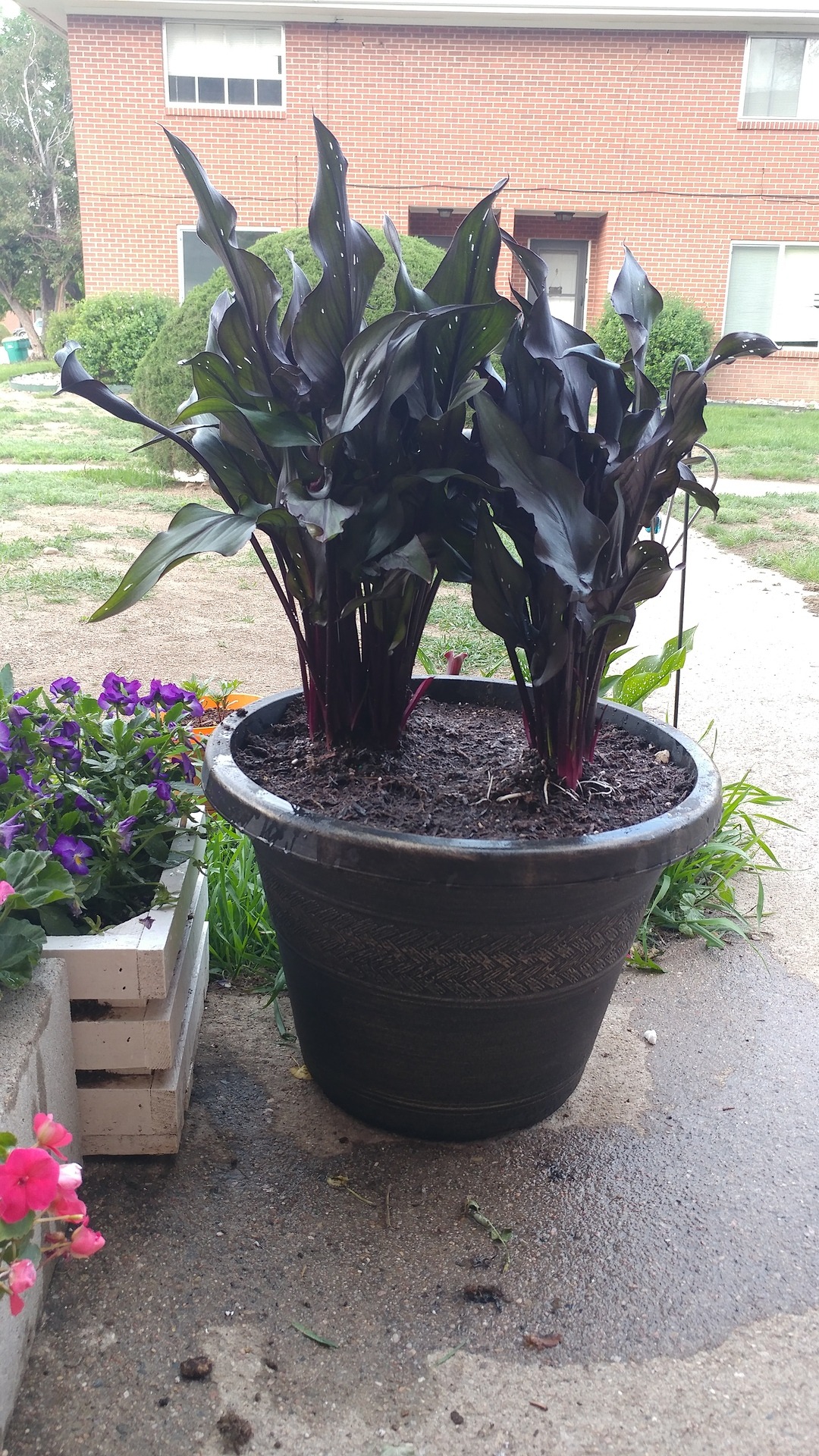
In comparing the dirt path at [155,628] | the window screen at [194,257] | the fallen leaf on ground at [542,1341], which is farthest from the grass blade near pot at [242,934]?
the window screen at [194,257]

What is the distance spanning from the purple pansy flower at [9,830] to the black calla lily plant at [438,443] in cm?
A: 33

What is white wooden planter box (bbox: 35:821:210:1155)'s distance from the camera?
1533 mm

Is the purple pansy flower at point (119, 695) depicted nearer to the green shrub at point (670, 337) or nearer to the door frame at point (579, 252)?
the green shrub at point (670, 337)

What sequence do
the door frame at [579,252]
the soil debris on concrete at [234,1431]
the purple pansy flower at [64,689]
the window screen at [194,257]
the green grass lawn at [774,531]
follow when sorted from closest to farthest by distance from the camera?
the soil debris on concrete at [234,1431] < the purple pansy flower at [64,689] < the green grass lawn at [774,531] < the window screen at [194,257] < the door frame at [579,252]

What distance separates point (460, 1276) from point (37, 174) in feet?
106

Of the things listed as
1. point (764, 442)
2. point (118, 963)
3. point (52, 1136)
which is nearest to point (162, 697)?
point (118, 963)

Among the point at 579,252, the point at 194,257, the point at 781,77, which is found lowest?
the point at 194,257

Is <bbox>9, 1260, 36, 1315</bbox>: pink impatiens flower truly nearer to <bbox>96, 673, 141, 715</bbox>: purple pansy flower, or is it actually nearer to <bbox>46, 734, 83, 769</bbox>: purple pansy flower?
<bbox>46, 734, 83, 769</bbox>: purple pansy flower

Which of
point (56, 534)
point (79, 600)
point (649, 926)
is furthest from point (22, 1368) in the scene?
point (56, 534)

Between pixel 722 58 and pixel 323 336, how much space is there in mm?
16371

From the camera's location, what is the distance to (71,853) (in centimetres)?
156

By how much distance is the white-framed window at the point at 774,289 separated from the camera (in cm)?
1551

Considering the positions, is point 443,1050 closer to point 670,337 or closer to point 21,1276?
point 21,1276

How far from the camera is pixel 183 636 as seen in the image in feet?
15.0
